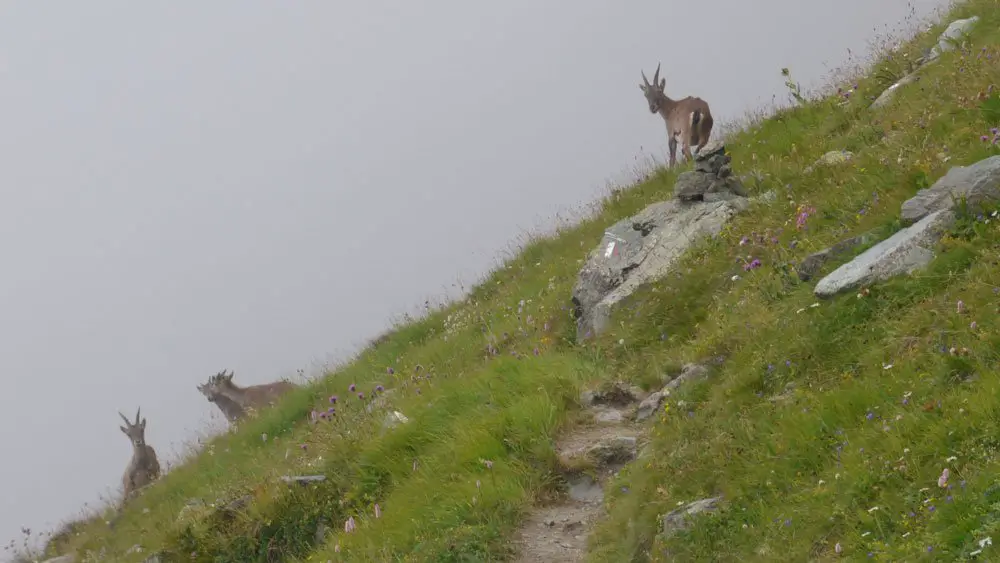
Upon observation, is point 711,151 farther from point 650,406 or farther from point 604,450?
point 604,450

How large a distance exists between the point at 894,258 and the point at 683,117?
10.7 m

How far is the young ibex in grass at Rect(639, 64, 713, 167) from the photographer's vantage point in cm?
1588

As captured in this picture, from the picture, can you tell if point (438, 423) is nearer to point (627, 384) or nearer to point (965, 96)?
point (627, 384)

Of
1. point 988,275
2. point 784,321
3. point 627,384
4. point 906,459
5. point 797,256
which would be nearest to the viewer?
point 906,459

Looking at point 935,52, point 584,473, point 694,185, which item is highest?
point 694,185

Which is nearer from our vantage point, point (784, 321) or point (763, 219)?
point (784, 321)

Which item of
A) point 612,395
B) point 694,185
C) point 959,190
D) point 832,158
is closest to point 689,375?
point 612,395

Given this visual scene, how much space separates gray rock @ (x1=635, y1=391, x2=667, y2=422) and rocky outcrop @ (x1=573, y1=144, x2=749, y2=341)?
1.85m

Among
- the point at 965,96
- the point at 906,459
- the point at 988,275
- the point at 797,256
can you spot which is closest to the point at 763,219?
the point at 797,256

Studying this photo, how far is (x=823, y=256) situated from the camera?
23.9 feet

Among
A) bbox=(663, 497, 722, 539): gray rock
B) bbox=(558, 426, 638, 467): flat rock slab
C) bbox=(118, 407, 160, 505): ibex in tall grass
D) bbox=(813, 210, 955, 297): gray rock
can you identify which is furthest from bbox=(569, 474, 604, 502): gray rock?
bbox=(118, 407, 160, 505): ibex in tall grass

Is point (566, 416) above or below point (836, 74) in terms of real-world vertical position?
below

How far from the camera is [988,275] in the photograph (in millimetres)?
5605

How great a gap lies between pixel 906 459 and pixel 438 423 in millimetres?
4988
